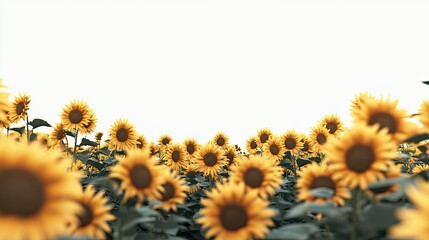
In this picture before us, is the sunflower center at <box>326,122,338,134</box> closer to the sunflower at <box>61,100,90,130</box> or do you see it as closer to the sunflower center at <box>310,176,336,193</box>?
the sunflower at <box>61,100,90,130</box>

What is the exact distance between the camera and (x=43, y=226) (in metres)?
2.28

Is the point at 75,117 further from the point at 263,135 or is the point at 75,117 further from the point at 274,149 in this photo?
the point at 263,135

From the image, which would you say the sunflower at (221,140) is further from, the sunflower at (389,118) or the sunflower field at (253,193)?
the sunflower at (389,118)

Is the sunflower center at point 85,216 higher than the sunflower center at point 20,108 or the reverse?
the reverse

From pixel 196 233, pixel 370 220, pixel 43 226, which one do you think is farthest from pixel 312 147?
pixel 43 226

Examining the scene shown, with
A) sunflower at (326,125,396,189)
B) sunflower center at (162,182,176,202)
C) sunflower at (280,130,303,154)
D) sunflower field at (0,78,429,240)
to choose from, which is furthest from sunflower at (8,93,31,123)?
sunflower at (326,125,396,189)

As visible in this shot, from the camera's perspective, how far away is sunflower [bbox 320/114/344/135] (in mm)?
9766

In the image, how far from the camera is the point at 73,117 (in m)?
8.72

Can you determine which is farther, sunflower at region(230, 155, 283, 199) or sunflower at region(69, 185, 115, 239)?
sunflower at region(230, 155, 283, 199)

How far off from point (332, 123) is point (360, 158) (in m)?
6.76

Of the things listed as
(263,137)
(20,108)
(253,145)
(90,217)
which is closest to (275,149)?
(263,137)

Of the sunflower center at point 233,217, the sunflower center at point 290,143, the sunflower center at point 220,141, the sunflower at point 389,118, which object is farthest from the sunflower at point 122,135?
the sunflower at point 389,118

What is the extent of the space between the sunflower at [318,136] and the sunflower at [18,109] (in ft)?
19.6

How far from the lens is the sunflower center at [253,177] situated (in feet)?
14.6
